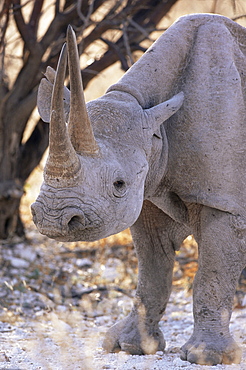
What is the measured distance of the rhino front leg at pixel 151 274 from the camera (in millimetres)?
4207

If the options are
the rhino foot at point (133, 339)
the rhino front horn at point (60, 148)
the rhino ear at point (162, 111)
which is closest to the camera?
the rhino front horn at point (60, 148)

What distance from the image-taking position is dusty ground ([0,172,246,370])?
388 centimetres

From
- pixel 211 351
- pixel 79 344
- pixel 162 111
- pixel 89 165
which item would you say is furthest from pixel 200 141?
pixel 79 344

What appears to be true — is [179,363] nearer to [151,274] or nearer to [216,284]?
[216,284]

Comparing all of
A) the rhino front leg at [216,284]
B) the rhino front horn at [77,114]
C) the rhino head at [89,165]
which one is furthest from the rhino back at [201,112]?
the rhino front horn at [77,114]

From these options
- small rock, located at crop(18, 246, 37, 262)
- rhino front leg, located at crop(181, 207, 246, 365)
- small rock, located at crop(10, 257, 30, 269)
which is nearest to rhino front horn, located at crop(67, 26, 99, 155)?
rhino front leg, located at crop(181, 207, 246, 365)

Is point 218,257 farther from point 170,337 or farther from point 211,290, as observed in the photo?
point 170,337

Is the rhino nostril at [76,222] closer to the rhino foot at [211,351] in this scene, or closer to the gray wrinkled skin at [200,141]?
the gray wrinkled skin at [200,141]

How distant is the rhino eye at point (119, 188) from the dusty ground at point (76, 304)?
1.02 meters

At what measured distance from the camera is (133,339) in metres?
4.12

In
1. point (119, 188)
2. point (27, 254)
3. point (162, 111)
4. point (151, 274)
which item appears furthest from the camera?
point (27, 254)

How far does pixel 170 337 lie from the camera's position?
4793mm

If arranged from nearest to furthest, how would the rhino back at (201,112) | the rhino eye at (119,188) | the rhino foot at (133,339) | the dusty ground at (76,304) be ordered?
the rhino eye at (119,188) → the rhino back at (201,112) → the dusty ground at (76,304) → the rhino foot at (133,339)

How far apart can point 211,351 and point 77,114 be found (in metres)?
1.55
